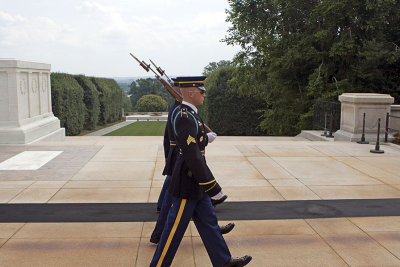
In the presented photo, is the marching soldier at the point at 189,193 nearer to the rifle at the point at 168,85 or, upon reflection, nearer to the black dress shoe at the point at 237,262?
the black dress shoe at the point at 237,262

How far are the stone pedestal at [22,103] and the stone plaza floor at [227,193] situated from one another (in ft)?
1.66

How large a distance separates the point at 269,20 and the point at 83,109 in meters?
16.8

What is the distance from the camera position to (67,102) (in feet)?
88.7

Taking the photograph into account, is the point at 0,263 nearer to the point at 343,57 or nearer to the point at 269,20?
the point at 343,57

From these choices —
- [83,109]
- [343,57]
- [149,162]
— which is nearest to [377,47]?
[343,57]

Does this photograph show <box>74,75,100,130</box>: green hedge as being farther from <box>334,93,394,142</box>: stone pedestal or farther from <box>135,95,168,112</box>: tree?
<box>135,95,168,112</box>: tree

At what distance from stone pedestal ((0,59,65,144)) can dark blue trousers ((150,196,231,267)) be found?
7.34 m

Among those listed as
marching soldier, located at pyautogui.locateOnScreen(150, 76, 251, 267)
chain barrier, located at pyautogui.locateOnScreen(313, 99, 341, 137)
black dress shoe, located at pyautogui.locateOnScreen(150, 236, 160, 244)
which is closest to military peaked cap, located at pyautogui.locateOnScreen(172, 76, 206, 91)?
marching soldier, located at pyautogui.locateOnScreen(150, 76, 251, 267)

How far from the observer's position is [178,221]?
3.17m

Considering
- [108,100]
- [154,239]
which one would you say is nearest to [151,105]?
[108,100]

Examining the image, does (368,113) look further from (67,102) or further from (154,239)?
(67,102)

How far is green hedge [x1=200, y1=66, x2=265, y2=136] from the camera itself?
2934cm

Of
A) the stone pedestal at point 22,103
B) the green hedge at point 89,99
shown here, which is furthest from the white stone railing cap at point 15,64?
the green hedge at point 89,99

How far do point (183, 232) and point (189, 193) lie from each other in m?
0.30
